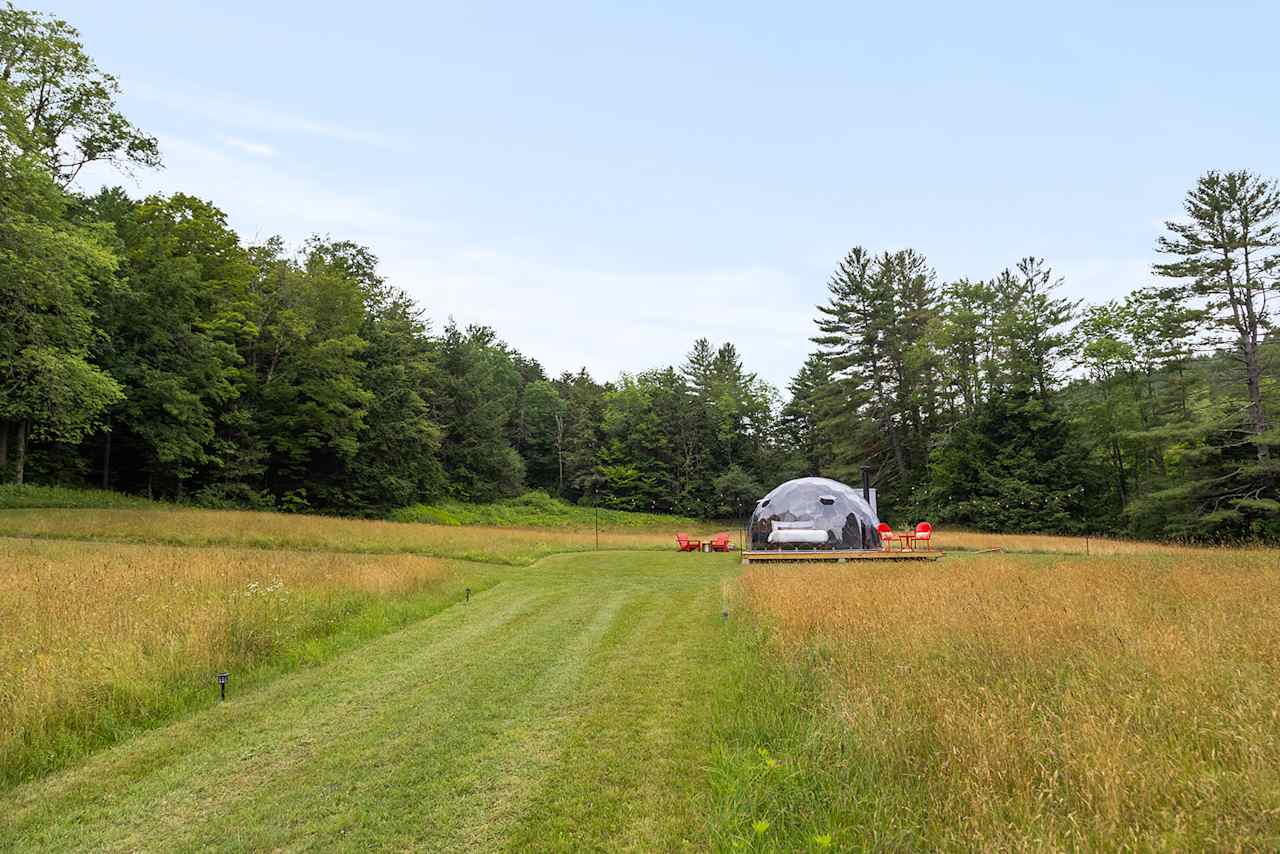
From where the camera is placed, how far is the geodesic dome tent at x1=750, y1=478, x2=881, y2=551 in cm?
2292

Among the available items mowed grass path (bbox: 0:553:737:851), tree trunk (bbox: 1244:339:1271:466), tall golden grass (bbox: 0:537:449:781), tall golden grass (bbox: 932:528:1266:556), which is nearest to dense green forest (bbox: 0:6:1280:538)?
tree trunk (bbox: 1244:339:1271:466)

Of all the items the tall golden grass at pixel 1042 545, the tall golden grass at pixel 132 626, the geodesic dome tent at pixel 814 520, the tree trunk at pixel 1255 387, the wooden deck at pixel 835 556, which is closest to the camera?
the tall golden grass at pixel 132 626

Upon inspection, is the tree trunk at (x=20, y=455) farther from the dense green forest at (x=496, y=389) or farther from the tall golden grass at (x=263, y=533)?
the tall golden grass at (x=263, y=533)

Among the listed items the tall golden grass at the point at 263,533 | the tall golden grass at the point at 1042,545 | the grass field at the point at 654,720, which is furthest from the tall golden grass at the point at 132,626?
the tall golden grass at the point at 1042,545

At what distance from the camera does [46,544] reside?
15406mm

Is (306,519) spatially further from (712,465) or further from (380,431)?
(712,465)

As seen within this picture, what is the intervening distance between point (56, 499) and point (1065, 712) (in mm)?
31559

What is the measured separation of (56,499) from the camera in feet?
76.7

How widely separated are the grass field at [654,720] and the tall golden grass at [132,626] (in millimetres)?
42

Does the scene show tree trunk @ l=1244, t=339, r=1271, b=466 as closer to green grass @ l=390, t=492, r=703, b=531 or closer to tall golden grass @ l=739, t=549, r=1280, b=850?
tall golden grass @ l=739, t=549, r=1280, b=850

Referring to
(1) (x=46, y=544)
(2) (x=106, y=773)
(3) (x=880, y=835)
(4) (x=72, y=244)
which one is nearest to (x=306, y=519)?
(1) (x=46, y=544)

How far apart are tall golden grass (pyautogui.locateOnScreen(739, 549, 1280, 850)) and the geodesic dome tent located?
48.0 feet

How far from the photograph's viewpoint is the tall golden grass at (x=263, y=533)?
18500mm

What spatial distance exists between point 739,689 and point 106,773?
5380mm
